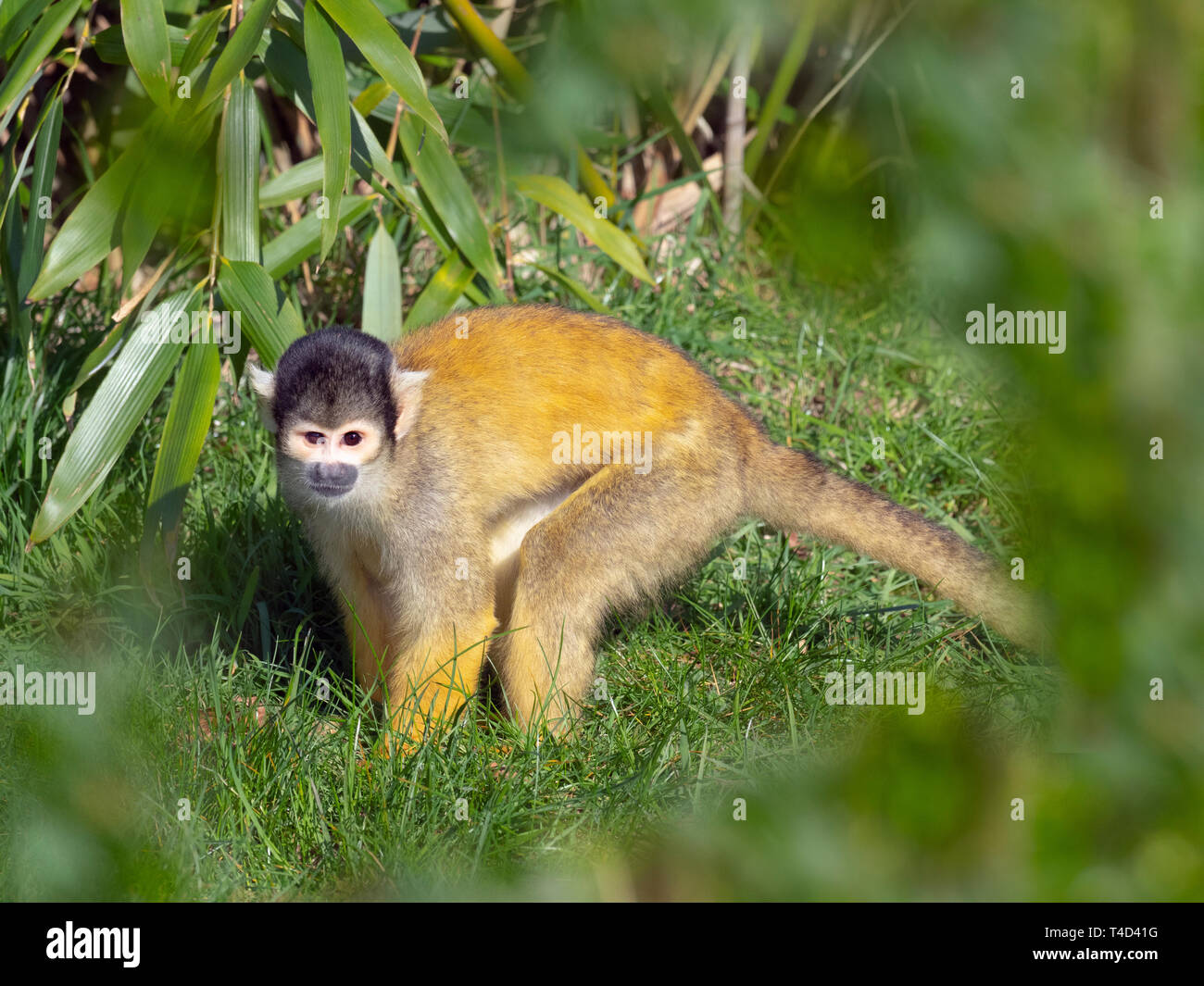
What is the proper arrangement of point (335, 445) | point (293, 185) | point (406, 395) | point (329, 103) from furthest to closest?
point (293, 185) < point (406, 395) < point (335, 445) < point (329, 103)

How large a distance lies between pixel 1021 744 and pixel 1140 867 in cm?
9

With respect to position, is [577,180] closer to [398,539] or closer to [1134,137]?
[398,539]

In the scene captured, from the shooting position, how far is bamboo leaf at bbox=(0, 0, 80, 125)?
3.79 m

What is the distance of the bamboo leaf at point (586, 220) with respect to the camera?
4953 mm

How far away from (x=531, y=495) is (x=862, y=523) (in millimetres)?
1174

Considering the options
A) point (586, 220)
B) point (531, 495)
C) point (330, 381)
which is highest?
point (586, 220)

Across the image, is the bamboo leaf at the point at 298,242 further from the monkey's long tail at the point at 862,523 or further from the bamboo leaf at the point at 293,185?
the monkey's long tail at the point at 862,523

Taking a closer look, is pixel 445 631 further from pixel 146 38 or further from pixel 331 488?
pixel 146 38

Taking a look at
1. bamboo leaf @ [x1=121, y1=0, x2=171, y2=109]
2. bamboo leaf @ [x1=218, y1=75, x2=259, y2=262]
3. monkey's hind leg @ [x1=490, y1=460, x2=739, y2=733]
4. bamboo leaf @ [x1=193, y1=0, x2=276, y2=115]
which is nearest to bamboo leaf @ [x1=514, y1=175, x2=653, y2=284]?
bamboo leaf @ [x1=218, y1=75, x2=259, y2=262]

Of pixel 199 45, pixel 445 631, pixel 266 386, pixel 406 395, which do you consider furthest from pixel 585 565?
pixel 199 45

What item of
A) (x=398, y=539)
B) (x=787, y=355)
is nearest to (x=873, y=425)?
(x=787, y=355)

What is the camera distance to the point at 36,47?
3.84 m

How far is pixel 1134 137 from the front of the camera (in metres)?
0.56

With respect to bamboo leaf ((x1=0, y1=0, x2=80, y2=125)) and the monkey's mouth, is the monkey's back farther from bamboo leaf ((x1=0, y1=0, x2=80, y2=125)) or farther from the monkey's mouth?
bamboo leaf ((x1=0, y1=0, x2=80, y2=125))
